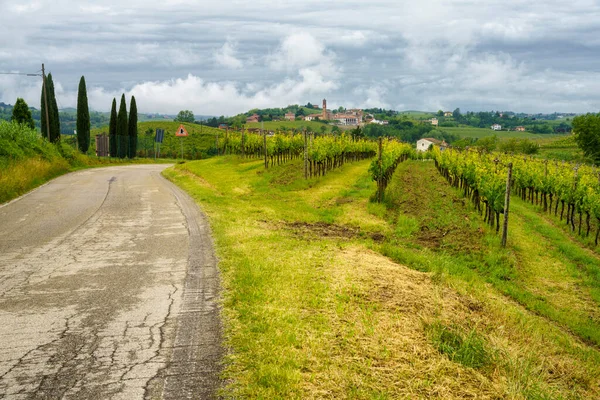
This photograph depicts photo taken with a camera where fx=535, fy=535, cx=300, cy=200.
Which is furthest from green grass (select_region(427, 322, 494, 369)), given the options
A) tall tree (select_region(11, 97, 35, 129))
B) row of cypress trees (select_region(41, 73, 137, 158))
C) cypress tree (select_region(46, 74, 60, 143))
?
tall tree (select_region(11, 97, 35, 129))

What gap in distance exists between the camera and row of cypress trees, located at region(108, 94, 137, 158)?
5584cm

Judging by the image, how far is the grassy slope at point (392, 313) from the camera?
535 cm

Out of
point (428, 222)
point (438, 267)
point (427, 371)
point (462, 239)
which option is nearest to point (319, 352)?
point (427, 371)

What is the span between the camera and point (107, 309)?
7.40 metres

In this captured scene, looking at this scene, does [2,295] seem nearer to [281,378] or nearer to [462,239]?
[281,378]

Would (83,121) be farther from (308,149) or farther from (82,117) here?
(308,149)

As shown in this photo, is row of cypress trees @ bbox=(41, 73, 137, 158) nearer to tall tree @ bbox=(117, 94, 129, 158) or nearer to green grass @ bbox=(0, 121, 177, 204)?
tall tree @ bbox=(117, 94, 129, 158)

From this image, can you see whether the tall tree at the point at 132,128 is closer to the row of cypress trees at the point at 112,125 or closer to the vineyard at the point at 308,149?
the row of cypress trees at the point at 112,125

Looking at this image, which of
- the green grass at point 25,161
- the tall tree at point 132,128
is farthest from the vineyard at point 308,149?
the green grass at point 25,161

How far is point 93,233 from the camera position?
1329 centimetres

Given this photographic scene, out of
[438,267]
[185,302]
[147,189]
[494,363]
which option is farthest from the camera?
[147,189]

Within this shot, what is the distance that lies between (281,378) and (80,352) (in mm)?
2327

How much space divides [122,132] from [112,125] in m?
1.68

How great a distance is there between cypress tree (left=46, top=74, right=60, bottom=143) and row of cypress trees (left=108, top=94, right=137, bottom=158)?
7500 mm
